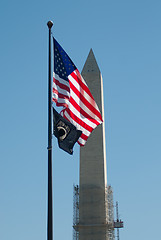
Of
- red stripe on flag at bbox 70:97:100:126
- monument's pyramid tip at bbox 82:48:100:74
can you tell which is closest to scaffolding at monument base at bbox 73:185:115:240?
monument's pyramid tip at bbox 82:48:100:74

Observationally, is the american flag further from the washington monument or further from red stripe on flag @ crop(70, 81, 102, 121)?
the washington monument

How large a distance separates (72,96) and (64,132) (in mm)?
2247

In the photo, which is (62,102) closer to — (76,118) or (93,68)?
(76,118)

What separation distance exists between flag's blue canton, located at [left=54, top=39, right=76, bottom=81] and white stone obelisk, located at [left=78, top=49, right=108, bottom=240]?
95.7 ft

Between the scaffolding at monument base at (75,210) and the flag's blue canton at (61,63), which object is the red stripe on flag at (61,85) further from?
the scaffolding at monument base at (75,210)

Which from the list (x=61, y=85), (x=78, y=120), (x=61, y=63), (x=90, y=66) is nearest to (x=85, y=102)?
(x=78, y=120)

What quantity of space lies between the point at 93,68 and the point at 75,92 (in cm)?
3211

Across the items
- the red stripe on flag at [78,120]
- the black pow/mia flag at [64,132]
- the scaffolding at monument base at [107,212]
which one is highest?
the red stripe on flag at [78,120]

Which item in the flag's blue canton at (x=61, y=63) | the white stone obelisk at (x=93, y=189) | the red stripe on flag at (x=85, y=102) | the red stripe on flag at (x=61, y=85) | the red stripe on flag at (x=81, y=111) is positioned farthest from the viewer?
the white stone obelisk at (x=93, y=189)

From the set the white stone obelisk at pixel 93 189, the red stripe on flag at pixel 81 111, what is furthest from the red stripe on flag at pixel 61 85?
the white stone obelisk at pixel 93 189

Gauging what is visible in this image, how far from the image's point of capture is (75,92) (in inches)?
806

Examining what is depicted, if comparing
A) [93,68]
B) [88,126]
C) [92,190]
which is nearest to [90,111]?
[88,126]

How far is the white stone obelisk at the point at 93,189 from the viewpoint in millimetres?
46406

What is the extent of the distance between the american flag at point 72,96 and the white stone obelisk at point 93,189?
2661 cm
